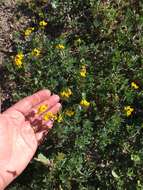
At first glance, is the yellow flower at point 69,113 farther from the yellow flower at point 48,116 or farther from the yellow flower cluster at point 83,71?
the yellow flower cluster at point 83,71

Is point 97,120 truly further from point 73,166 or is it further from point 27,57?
point 27,57

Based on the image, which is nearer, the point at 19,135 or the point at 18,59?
the point at 19,135

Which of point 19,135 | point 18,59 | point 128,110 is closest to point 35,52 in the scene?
point 18,59

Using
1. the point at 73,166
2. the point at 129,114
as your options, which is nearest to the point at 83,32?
the point at 129,114

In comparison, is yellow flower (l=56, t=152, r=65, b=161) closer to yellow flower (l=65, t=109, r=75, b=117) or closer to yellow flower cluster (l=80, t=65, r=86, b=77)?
yellow flower (l=65, t=109, r=75, b=117)

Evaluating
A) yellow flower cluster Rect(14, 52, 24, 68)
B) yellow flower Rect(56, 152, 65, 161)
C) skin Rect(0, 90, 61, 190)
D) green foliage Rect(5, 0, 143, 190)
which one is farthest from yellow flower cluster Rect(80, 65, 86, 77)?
yellow flower Rect(56, 152, 65, 161)

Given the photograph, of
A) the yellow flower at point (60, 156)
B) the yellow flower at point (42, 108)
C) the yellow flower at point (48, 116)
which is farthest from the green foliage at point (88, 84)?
the yellow flower at point (42, 108)

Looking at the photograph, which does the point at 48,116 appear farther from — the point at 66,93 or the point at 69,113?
the point at 66,93

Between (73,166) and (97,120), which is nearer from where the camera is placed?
(73,166)
